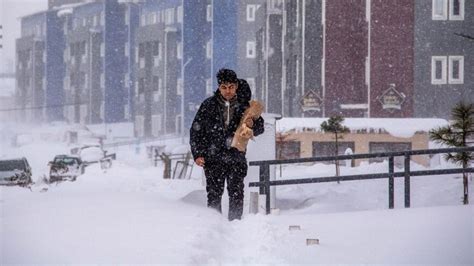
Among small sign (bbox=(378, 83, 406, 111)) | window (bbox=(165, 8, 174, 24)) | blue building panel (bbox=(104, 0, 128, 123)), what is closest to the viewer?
small sign (bbox=(378, 83, 406, 111))

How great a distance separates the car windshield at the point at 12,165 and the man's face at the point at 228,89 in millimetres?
15323

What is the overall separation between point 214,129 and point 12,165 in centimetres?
1545

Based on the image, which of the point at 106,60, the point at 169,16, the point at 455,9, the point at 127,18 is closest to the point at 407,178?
the point at 455,9

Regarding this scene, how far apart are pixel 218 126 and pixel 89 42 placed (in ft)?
173

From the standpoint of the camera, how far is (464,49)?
24.3m

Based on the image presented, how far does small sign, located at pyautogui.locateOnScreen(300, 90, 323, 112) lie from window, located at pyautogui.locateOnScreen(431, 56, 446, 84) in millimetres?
4615

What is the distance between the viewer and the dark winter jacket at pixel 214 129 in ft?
21.5

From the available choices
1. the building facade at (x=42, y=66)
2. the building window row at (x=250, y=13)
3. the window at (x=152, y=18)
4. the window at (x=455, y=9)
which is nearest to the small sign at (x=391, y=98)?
the window at (x=455, y=9)

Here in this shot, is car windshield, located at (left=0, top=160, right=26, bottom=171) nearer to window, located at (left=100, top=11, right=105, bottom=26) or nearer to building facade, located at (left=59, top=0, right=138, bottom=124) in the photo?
building facade, located at (left=59, top=0, right=138, bottom=124)

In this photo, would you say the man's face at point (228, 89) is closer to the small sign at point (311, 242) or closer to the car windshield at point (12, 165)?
the small sign at point (311, 242)

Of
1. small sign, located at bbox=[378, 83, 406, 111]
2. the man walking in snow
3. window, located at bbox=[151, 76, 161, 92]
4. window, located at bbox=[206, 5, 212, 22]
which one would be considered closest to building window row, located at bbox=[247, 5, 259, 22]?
window, located at bbox=[206, 5, 212, 22]

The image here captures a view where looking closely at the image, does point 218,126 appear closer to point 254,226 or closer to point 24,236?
point 254,226

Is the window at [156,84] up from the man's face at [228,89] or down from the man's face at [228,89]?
up

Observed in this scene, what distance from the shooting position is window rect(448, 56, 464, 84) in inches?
961
